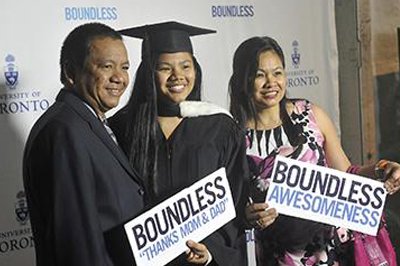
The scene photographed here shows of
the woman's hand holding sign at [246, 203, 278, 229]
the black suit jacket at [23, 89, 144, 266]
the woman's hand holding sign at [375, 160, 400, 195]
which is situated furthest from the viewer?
the woman's hand holding sign at [375, 160, 400, 195]

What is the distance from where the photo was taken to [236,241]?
2.06 m

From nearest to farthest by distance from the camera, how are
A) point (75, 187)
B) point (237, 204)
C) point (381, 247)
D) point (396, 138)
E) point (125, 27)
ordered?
point (75, 187) < point (125, 27) < point (237, 204) < point (381, 247) < point (396, 138)

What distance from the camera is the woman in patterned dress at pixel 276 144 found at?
6.99ft

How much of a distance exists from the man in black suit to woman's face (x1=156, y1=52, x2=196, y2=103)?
0.39 ft

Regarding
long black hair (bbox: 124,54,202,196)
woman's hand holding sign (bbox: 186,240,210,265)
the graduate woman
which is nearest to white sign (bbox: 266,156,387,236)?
the graduate woman

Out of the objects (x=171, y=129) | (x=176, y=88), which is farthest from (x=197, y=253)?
(x=176, y=88)

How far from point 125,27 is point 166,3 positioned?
15 centimetres

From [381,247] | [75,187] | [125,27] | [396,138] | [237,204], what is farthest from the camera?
[396,138]

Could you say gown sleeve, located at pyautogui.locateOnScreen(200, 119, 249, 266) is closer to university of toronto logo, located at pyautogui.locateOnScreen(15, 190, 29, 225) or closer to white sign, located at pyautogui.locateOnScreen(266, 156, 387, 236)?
white sign, located at pyautogui.locateOnScreen(266, 156, 387, 236)

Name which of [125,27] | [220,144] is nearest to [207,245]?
[220,144]

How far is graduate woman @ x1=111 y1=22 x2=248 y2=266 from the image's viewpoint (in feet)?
6.22

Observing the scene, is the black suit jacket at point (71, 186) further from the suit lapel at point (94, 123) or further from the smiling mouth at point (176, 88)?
the smiling mouth at point (176, 88)

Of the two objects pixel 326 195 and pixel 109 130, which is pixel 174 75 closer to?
pixel 109 130

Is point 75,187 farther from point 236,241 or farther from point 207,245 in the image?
point 236,241
